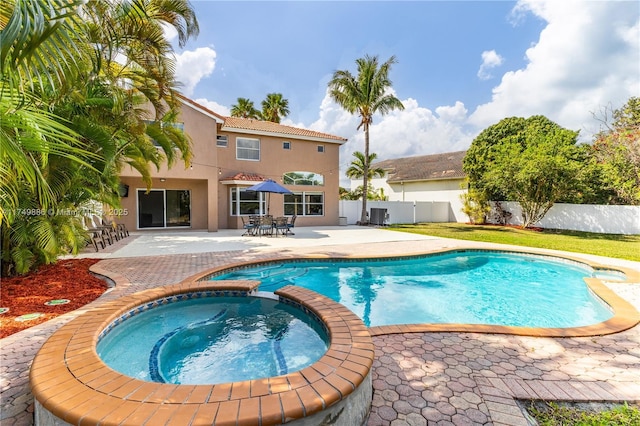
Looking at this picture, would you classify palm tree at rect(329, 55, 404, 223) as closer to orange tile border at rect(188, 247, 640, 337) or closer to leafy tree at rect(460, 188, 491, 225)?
leafy tree at rect(460, 188, 491, 225)

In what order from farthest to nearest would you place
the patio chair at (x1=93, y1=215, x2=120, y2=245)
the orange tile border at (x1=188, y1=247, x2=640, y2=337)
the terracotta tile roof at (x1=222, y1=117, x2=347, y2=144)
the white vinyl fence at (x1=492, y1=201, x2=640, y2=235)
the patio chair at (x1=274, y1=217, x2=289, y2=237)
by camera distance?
the terracotta tile roof at (x1=222, y1=117, x2=347, y2=144) → the white vinyl fence at (x1=492, y1=201, x2=640, y2=235) → the patio chair at (x1=274, y1=217, x2=289, y2=237) → the patio chair at (x1=93, y1=215, x2=120, y2=245) → the orange tile border at (x1=188, y1=247, x2=640, y2=337)

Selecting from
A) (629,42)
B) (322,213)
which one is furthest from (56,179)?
(629,42)

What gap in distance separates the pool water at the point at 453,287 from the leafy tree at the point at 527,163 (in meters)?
11.4

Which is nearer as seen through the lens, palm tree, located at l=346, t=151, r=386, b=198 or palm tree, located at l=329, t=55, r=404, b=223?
palm tree, located at l=329, t=55, r=404, b=223

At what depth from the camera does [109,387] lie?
246 centimetres

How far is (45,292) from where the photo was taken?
20.2 feet

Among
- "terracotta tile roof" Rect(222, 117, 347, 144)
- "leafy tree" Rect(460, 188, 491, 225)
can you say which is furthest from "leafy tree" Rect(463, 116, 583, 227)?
"terracotta tile roof" Rect(222, 117, 347, 144)

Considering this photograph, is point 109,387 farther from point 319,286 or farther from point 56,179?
point 56,179

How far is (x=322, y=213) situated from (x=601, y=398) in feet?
66.6

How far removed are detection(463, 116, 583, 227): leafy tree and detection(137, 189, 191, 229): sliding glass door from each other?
21729 mm

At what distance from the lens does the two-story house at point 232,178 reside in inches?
697

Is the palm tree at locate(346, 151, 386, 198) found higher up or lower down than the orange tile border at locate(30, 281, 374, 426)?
higher up

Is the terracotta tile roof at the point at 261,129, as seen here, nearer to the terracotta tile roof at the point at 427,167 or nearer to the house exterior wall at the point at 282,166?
the house exterior wall at the point at 282,166

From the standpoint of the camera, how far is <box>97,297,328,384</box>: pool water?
3.77 m
